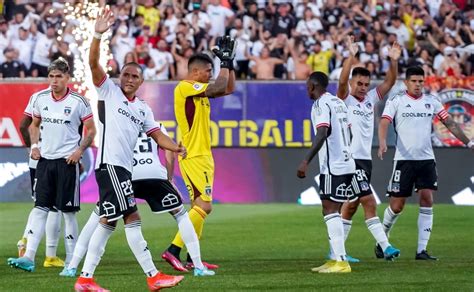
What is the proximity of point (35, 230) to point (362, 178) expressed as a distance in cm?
439

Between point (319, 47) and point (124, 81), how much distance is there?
54.3 feet

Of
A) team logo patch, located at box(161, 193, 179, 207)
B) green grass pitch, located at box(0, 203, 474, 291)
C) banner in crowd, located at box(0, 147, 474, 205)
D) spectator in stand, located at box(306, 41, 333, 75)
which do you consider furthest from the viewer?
spectator in stand, located at box(306, 41, 333, 75)

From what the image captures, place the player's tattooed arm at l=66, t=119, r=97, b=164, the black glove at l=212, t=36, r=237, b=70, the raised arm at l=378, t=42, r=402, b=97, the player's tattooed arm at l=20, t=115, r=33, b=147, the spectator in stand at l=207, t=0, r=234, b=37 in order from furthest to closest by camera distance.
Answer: the spectator in stand at l=207, t=0, r=234, b=37
the raised arm at l=378, t=42, r=402, b=97
the player's tattooed arm at l=20, t=115, r=33, b=147
the black glove at l=212, t=36, r=237, b=70
the player's tattooed arm at l=66, t=119, r=97, b=164

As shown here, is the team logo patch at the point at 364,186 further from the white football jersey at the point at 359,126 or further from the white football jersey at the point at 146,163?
the white football jersey at the point at 146,163

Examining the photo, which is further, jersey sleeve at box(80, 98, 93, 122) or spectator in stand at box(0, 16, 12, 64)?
spectator in stand at box(0, 16, 12, 64)

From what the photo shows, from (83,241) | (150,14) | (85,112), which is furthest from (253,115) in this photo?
(83,241)

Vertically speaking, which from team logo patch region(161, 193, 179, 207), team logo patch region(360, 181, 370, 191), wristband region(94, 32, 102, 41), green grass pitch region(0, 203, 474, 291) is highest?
wristband region(94, 32, 102, 41)

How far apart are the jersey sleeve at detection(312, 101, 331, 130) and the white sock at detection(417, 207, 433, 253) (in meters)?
2.67

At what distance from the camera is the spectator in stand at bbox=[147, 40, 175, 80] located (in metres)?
28.2

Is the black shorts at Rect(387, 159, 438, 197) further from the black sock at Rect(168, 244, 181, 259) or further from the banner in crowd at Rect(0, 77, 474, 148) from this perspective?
the banner in crowd at Rect(0, 77, 474, 148)

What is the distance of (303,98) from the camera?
83.6 feet

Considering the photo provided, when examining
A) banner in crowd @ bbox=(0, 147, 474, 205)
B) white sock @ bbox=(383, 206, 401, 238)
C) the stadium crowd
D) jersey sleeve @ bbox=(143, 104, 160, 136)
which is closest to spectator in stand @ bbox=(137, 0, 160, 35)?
the stadium crowd

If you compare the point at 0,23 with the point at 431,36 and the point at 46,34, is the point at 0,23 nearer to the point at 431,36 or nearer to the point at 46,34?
the point at 46,34

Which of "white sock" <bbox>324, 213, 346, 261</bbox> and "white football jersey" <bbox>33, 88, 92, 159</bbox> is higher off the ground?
"white football jersey" <bbox>33, 88, 92, 159</bbox>
